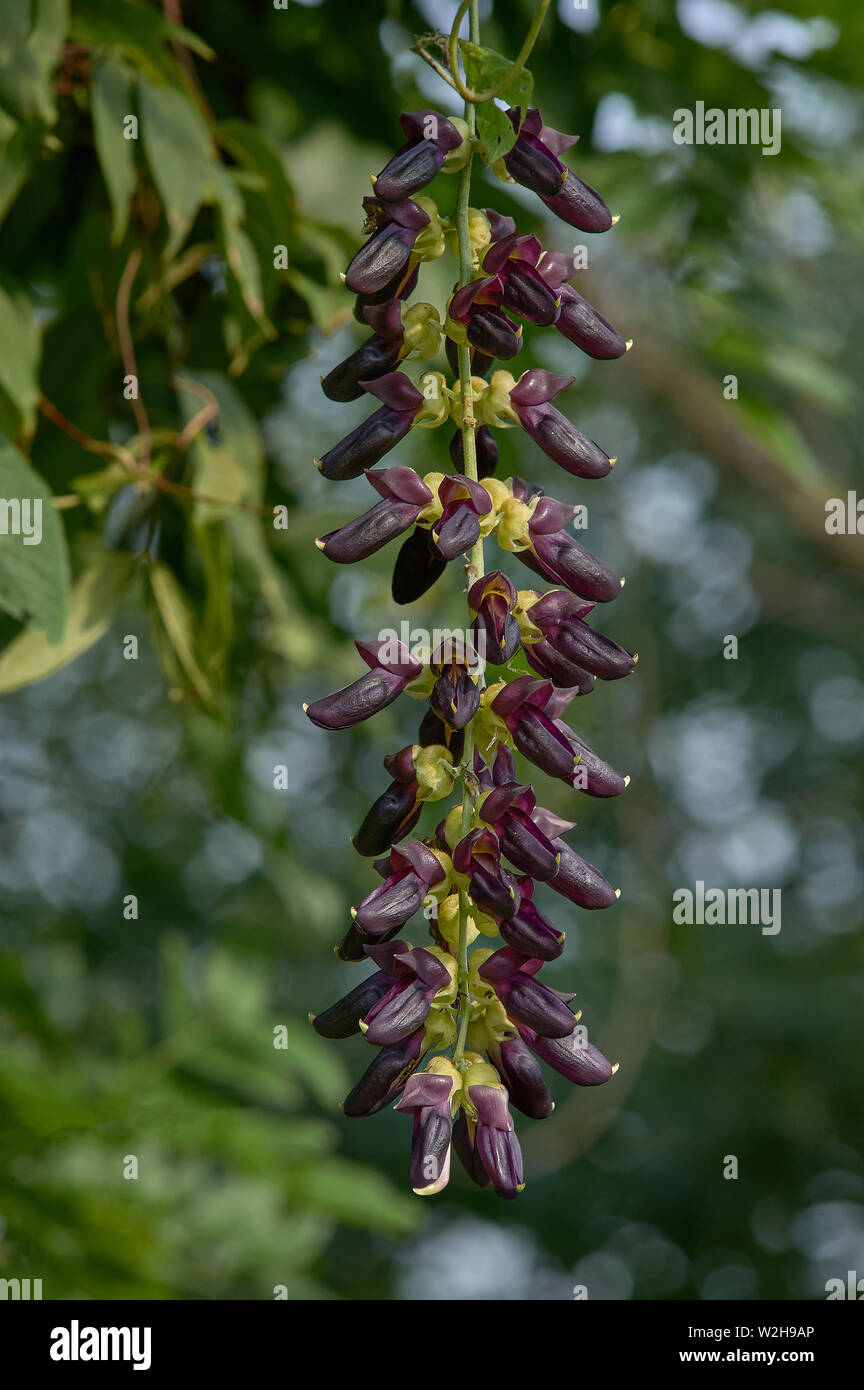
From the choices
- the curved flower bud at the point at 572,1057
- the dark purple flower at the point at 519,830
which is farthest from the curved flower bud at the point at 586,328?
the curved flower bud at the point at 572,1057

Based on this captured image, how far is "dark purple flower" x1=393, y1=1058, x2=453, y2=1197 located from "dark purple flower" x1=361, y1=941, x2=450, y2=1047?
0.08 feet

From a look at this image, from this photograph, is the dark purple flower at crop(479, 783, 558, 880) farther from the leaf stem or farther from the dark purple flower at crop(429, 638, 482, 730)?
the leaf stem

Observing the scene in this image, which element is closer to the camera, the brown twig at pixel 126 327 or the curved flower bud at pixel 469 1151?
the curved flower bud at pixel 469 1151

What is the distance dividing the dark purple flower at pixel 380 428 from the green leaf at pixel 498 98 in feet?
0.36

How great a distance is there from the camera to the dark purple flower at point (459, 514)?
1.98 ft

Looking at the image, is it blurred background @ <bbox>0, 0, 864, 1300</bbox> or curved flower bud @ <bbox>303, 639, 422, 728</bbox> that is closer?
curved flower bud @ <bbox>303, 639, 422, 728</bbox>

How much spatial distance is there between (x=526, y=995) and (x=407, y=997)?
0.05 m

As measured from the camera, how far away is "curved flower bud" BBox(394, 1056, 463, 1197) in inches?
23.8

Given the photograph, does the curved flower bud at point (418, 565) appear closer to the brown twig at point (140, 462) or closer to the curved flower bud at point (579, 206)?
the curved flower bud at point (579, 206)

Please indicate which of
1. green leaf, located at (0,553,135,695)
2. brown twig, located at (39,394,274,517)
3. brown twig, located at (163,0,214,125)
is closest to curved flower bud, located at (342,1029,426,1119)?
green leaf, located at (0,553,135,695)

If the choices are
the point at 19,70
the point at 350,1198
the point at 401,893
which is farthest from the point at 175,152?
the point at 350,1198

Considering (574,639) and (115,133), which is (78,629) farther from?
(574,639)

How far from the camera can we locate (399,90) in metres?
1.50

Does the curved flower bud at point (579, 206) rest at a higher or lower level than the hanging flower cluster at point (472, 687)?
higher
